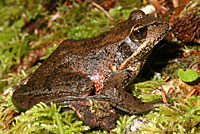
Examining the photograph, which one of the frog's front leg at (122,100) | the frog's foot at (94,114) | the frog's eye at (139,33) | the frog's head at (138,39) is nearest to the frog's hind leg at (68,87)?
the frog's foot at (94,114)

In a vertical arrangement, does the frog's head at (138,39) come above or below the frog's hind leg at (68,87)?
above

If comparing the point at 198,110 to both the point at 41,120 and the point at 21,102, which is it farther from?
the point at 21,102

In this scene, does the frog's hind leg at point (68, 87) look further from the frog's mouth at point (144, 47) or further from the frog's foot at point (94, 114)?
the frog's mouth at point (144, 47)

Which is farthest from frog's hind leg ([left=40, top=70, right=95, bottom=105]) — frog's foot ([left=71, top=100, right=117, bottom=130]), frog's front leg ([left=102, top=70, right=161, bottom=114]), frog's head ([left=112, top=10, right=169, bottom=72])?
frog's head ([left=112, top=10, right=169, bottom=72])

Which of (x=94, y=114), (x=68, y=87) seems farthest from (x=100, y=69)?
(x=94, y=114)

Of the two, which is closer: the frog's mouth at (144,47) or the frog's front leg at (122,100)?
the frog's front leg at (122,100)

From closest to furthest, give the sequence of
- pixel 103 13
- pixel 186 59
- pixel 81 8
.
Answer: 1. pixel 186 59
2. pixel 103 13
3. pixel 81 8

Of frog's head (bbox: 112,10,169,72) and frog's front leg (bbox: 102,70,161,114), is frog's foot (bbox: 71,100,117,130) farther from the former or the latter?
frog's head (bbox: 112,10,169,72)

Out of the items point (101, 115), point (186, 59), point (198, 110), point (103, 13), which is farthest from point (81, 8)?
point (198, 110)
